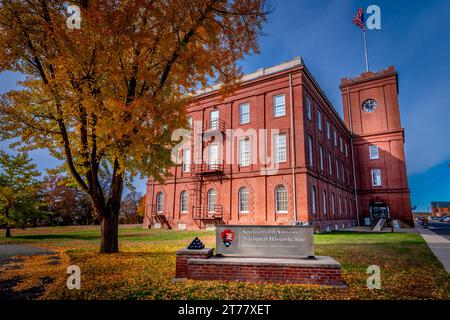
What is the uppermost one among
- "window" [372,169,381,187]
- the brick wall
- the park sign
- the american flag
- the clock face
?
the american flag

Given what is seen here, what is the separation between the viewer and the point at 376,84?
37.8 meters

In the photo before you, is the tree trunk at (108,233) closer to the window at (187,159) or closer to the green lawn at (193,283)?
the green lawn at (193,283)

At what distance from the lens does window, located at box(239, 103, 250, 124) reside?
24141 millimetres

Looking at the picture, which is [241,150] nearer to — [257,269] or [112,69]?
[112,69]

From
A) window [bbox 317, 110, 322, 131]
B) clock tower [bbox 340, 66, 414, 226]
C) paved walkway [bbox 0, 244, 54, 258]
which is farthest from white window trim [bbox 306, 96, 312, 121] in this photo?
paved walkway [bbox 0, 244, 54, 258]

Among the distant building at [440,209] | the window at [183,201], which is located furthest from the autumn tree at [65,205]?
the distant building at [440,209]

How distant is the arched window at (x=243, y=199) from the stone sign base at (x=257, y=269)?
643 inches

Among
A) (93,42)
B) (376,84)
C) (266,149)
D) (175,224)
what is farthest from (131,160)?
(376,84)

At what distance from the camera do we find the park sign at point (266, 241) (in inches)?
234

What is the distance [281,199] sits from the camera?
20891 millimetres

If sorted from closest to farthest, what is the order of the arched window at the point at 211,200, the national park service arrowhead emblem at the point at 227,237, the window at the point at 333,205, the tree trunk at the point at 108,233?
the national park service arrowhead emblem at the point at 227,237, the tree trunk at the point at 108,233, the arched window at the point at 211,200, the window at the point at 333,205

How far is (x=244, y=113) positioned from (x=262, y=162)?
17.0 feet

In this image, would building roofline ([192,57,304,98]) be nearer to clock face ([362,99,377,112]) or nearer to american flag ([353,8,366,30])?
american flag ([353,8,366,30])
